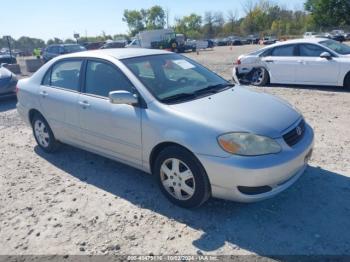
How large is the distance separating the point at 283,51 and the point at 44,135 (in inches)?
275

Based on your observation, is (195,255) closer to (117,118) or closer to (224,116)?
(224,116)

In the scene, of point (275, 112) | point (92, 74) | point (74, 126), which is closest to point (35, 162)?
point (74, 126)

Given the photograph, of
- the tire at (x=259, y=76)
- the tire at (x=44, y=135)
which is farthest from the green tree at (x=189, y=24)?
the tire at (x=44, y=135)

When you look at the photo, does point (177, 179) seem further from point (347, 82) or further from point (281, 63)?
point (281, 63)

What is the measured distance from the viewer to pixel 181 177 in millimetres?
3484

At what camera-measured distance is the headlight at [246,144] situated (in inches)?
123

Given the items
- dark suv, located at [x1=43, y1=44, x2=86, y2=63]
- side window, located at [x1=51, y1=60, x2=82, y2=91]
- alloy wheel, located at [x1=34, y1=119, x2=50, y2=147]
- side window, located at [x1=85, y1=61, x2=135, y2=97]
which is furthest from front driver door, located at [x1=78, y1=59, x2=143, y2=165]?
dark suv, located at [x1=43, y1=44, x2=86, y2=63]

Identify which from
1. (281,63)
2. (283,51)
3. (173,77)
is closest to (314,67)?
(281,63)

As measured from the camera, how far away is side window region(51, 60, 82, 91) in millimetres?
4566

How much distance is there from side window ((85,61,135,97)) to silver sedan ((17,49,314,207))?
1 cm

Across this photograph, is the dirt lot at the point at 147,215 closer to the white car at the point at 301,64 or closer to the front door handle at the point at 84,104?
the front door handle at the point at 84,104

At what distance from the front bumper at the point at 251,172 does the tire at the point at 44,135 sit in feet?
9.66

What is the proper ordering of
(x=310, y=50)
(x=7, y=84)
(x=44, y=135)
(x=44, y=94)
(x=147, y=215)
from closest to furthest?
1. (x=147, y=215)
2. (x=44, y=94)
3. (x=44, y=135)
4. (x=310, y=50)
5. (x=7, y=84)

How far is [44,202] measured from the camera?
3.99 m
